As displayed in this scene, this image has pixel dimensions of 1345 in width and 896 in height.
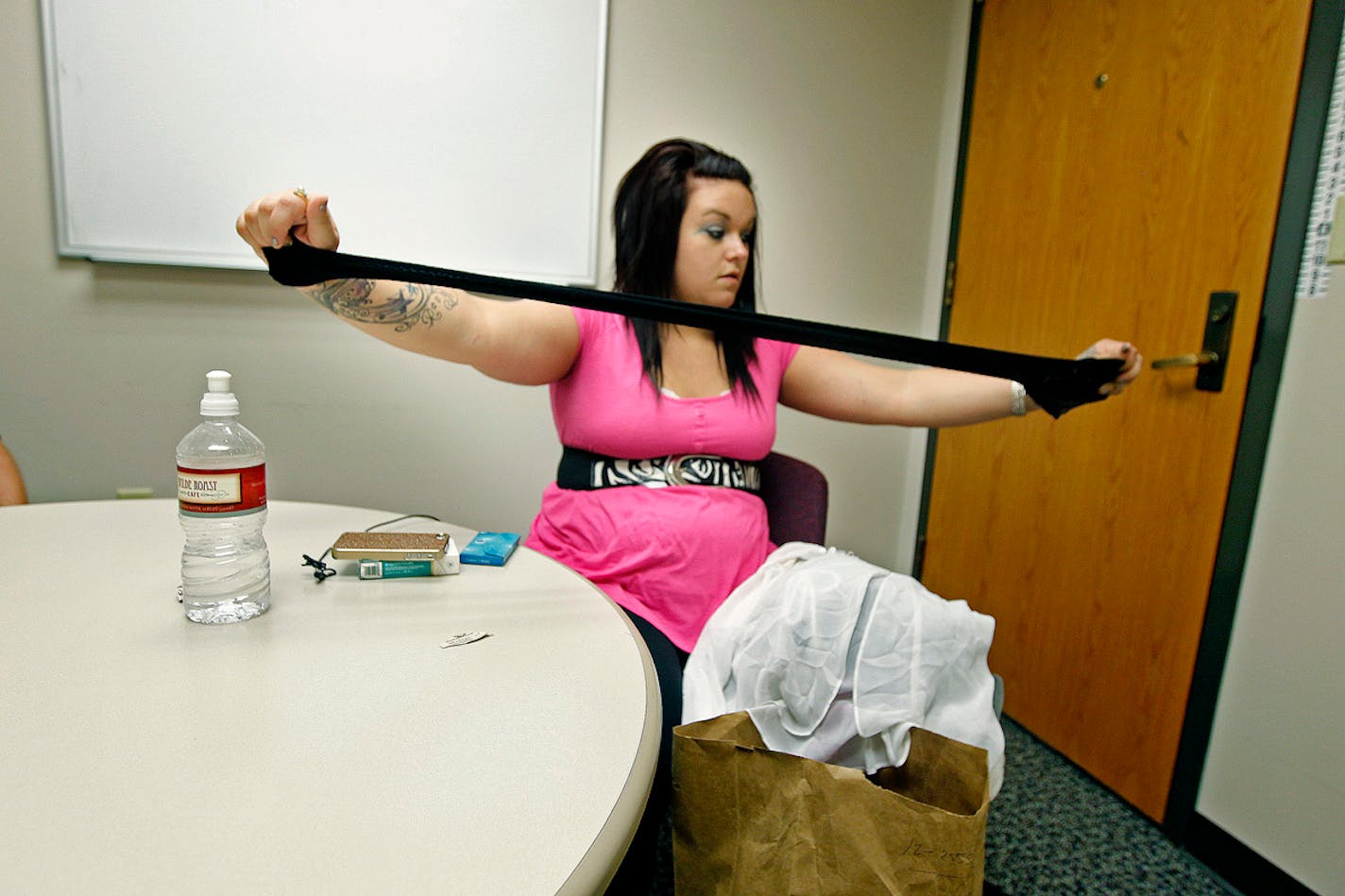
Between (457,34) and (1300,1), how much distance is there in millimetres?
1726

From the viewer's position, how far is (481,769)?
0.50 meters

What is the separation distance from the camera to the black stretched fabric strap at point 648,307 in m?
0.73

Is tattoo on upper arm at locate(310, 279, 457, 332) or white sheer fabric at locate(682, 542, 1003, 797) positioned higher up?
tattoo on upper arm at locate(310, 279, 457, 332)

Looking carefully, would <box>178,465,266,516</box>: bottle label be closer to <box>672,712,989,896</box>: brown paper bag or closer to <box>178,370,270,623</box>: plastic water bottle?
<box>178,370,270,623</box>: plastic water bottle

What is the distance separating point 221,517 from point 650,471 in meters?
0.62

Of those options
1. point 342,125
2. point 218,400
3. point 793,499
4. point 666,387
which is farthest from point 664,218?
point 342,125

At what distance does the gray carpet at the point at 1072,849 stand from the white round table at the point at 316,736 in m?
0.84

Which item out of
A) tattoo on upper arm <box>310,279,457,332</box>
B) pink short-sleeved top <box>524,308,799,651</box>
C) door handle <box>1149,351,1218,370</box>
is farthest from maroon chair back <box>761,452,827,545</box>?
door handle <box>1149,351,1218,370</box>

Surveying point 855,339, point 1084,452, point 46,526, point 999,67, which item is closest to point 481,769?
A: point 855,339

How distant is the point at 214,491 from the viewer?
676 millimetres

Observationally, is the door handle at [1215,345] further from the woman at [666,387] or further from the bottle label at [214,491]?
the bottle label at [214,491]

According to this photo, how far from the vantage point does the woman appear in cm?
105

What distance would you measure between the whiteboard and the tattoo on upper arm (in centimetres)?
87

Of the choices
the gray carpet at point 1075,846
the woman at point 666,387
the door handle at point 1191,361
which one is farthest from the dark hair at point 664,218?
the gray carpet at point 1075,846
